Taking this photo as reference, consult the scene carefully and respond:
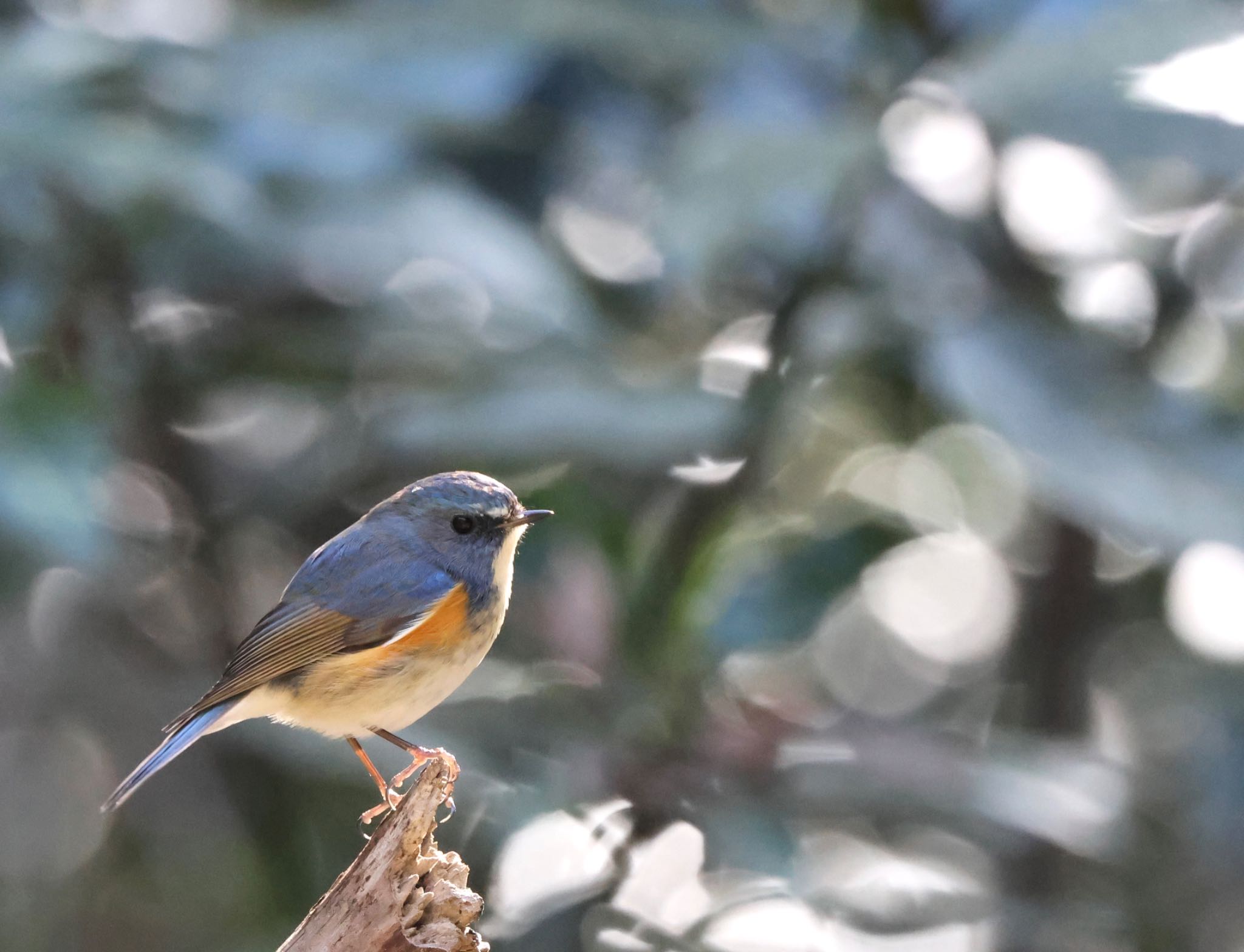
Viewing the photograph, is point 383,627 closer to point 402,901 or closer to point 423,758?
point 423,758

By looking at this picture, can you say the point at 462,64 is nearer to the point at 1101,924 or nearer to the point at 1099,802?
the point at 1099,802

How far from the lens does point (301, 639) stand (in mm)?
2635

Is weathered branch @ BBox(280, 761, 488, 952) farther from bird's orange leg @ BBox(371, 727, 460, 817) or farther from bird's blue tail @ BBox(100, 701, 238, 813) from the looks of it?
bird's blue tail @ BBox(100, 701, 238, 813)

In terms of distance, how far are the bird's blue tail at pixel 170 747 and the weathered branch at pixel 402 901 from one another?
1.67 ft

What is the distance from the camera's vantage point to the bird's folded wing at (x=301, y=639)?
2605mm

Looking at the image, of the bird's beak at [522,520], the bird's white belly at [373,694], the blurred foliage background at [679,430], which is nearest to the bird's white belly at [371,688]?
the bird's white belly at [373,694]

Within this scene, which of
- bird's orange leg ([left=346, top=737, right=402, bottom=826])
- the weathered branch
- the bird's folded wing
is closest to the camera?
the weathered branch

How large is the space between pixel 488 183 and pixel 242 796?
58.4 inches

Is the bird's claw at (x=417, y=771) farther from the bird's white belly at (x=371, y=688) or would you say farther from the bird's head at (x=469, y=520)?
the bird's head at (x=469, y=520)

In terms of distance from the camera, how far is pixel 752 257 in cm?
326

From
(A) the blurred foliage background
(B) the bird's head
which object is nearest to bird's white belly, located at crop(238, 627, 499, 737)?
(B) the bird's head

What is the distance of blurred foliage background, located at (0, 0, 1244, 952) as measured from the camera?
2539 millimetres

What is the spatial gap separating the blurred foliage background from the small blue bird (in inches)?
5.1

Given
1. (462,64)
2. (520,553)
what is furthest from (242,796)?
(462,64)
